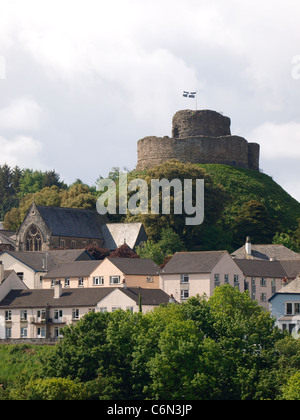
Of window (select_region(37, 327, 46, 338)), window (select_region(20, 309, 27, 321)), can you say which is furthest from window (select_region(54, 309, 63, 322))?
window (select_region(20, 309, 27, 321))

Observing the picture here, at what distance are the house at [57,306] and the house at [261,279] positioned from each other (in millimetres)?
9239

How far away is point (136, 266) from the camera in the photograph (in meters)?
107

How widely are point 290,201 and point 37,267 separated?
50.5 m

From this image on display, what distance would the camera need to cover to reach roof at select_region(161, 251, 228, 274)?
102 meters

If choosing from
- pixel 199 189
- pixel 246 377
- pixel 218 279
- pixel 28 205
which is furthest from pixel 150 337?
pixel 28 205

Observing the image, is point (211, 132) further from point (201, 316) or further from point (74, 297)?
point (201, 316)

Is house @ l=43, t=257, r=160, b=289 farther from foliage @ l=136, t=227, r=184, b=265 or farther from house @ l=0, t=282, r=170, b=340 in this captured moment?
foliage @ l=136, t=227, r=184, b=265

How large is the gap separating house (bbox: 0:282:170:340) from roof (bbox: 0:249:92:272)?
1178 cm

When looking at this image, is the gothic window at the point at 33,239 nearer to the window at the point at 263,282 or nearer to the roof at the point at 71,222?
the roof at the point at 71,222

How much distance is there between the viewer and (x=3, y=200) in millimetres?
195000

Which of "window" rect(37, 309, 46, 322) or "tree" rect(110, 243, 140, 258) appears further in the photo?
"tree" rect(110, 243, 140, 258)

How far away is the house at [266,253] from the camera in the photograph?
381ft

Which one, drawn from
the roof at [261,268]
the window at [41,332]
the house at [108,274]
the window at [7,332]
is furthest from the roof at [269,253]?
the window at [7,332]
